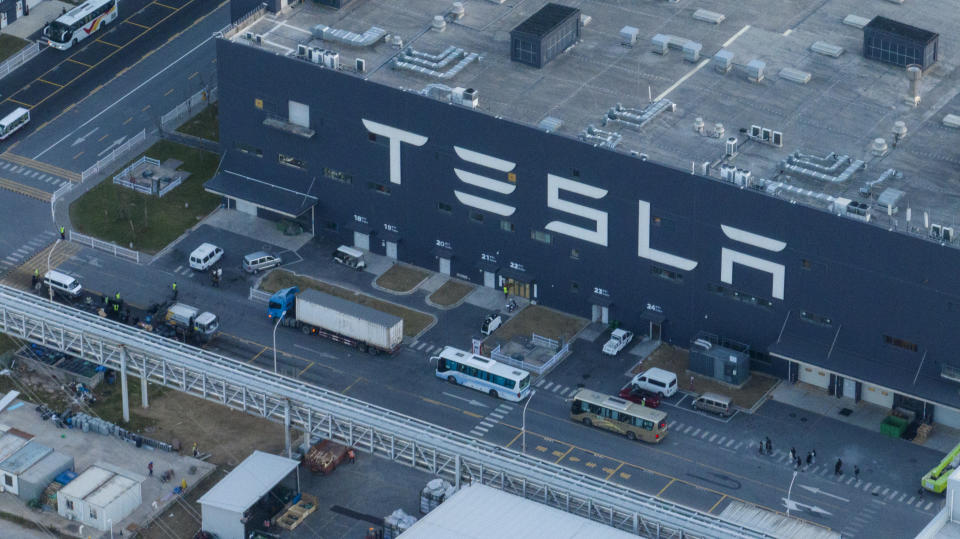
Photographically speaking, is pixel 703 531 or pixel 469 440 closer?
pixel 703 531

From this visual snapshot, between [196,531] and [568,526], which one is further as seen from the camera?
[196,531]

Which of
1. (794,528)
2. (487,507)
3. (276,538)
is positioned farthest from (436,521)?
(794,528)

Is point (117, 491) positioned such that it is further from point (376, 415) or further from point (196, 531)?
point (376, 415)

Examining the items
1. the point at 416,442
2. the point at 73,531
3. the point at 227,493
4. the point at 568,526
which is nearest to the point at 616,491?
the point at 568,526

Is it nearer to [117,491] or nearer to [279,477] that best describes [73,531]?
[117,491]

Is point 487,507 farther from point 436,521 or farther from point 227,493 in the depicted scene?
point 227,493

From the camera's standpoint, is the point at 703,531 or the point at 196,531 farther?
the point at 196,531
